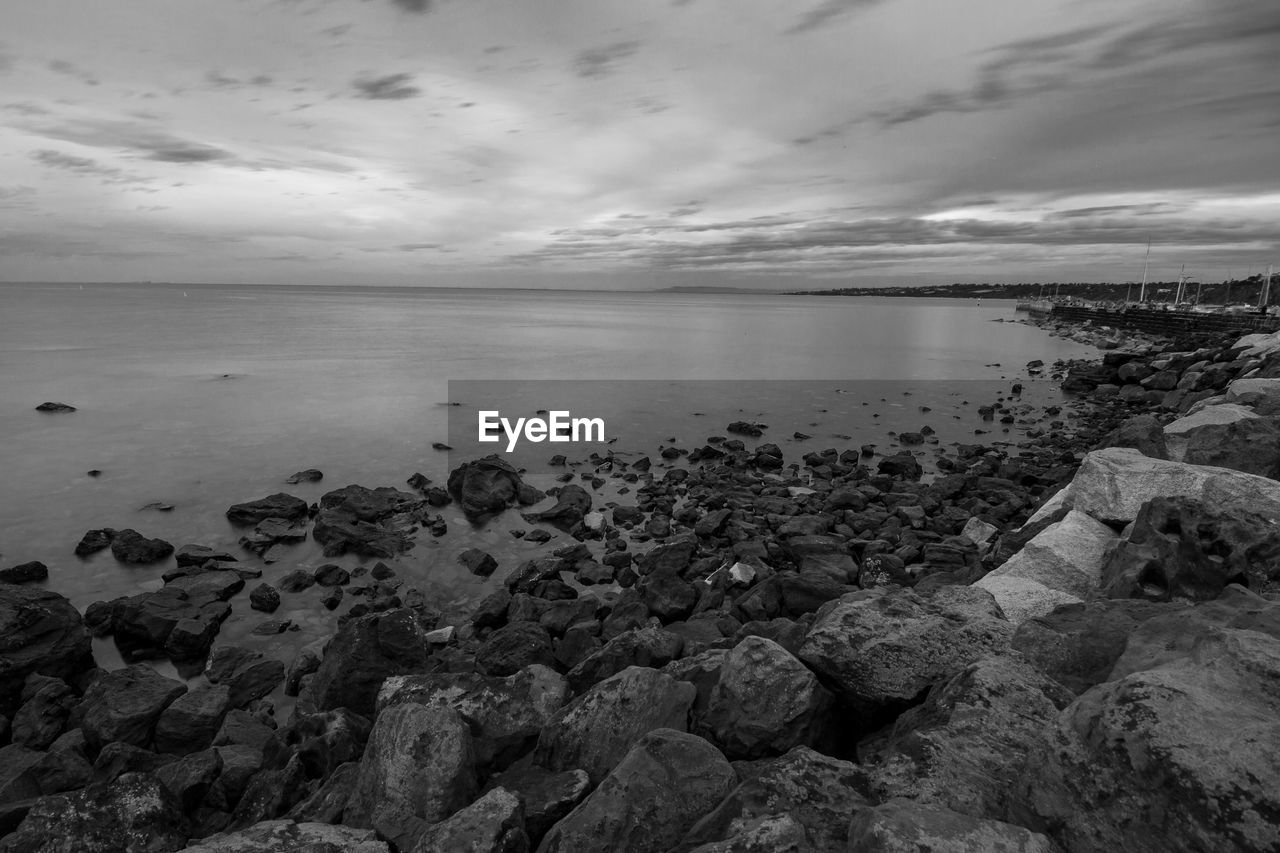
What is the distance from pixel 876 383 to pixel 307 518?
3163cm

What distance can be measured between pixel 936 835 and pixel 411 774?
3457 millimetres

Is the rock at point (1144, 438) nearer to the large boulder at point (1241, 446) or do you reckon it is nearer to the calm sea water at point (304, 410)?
the large boulder at point (1241, 446)

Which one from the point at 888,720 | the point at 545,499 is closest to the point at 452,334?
the point at 545,499

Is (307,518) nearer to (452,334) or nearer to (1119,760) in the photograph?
(1119,760)

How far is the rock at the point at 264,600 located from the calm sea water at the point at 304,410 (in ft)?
0.58

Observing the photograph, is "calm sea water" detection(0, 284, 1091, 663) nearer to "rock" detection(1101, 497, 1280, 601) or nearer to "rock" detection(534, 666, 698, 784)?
"rock" detection(534, 666, 698, 784)

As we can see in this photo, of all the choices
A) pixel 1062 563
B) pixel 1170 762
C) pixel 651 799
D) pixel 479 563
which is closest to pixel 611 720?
pixel 651 799

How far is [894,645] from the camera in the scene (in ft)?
16.7

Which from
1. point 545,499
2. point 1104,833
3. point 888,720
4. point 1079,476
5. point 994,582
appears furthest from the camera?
point 545,499

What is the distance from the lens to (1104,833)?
3.11 meters

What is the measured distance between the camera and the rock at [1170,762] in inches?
113

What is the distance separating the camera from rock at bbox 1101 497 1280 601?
6.23m

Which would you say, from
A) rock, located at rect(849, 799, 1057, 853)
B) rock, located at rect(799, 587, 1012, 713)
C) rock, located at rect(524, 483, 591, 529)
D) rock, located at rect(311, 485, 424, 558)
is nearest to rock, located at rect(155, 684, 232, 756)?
rock, located at rect(311, 485, 424, 558)

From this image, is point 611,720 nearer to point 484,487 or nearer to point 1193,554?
point 1193,554
